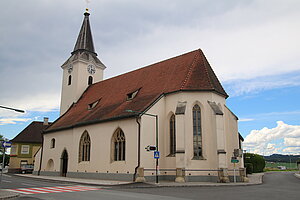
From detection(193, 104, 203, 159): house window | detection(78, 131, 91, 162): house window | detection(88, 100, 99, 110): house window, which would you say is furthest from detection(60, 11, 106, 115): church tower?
detection(193, 104, 203, 159): house window

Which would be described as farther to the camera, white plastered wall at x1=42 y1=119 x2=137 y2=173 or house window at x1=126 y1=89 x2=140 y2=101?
house window at x1=126 y1=89 x2=140 y2=101

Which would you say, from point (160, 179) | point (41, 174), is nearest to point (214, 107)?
point (160, 179)

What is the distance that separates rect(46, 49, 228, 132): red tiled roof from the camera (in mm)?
23312

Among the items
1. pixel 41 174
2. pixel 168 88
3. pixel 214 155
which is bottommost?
pixel 41 174

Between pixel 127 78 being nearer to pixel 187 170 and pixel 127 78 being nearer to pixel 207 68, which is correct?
pixel 207 68

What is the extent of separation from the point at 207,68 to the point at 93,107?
12725mm

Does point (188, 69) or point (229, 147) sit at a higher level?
point (188, 69)

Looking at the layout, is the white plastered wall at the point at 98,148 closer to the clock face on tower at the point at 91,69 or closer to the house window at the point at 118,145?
the house window at the point at 118,145

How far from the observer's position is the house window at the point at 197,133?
71.9 feet

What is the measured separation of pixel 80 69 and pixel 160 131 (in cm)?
1721

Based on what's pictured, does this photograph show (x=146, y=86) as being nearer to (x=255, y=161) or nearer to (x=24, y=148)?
(x=255, y=161)

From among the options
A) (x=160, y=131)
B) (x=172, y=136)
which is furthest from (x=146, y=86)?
(x=172, y=136)

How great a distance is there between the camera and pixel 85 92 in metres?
35.8

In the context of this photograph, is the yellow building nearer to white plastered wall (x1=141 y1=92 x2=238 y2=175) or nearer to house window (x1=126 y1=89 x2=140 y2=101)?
house window (x1=126 y1=89 x2=140 y2=101)
